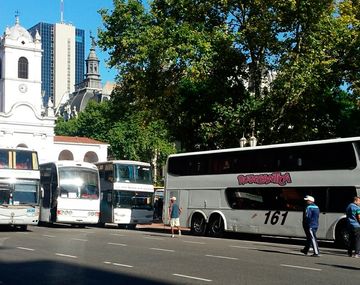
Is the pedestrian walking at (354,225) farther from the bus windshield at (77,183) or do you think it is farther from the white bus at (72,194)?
the bus windshield at (77,183)

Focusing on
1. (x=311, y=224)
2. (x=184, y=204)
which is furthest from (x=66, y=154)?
(x=311, y=224)

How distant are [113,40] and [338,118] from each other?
12.5 meters

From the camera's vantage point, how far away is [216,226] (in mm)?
25688

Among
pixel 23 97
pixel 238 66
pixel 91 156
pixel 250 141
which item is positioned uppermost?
pixel 23 97

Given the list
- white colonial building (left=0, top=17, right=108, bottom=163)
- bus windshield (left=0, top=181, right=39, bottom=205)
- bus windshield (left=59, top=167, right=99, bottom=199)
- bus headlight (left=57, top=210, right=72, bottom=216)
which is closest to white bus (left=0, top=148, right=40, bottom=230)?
bus windshield (left=0, top=181, right=39, bottom=205)

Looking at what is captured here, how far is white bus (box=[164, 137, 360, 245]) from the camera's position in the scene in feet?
66.3

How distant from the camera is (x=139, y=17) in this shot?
31344mm

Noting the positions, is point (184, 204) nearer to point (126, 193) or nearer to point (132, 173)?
point (126, 193)

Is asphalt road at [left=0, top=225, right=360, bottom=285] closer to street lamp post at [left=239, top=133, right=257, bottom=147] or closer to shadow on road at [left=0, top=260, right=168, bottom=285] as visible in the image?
shadow on road at [left=0, top=260, right=168, bottom=285]

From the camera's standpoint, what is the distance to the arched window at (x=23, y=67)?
8638cm

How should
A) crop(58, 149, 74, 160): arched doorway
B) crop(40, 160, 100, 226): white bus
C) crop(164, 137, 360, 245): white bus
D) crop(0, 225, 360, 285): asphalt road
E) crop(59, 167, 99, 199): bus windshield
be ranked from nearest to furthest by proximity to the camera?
crop(0, 225, 360, 285): asphalt road < crop(164, 137, 360, 245): white bus < crop(40, 160, 100, 226): white bus < crop(59, 167, 99, 199): bus windshield < crop(58, 149, 74, 160): arched doorway

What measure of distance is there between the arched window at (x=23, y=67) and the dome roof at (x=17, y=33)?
2.89 m

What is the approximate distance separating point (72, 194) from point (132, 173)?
13.9 feet

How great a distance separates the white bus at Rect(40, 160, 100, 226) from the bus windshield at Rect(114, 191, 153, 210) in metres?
2.19
